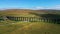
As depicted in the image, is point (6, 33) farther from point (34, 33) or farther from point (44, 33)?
point (44, 33)

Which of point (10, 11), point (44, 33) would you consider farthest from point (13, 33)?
point (10, 11)

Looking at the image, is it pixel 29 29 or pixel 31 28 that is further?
pixel 31 28

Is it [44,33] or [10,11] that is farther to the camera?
[10,11]

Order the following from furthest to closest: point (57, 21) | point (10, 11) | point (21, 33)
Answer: point (10, 11), point (57, 21), point (21, 33)

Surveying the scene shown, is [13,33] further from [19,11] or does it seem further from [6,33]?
[19,11]

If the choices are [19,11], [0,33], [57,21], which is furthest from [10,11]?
[0,33]

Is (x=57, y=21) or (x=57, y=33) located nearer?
(x=57, y=33)

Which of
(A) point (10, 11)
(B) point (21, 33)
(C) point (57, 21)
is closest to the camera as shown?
(B) point (21, 33)

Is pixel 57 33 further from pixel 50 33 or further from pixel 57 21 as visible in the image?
pixel 57 21
